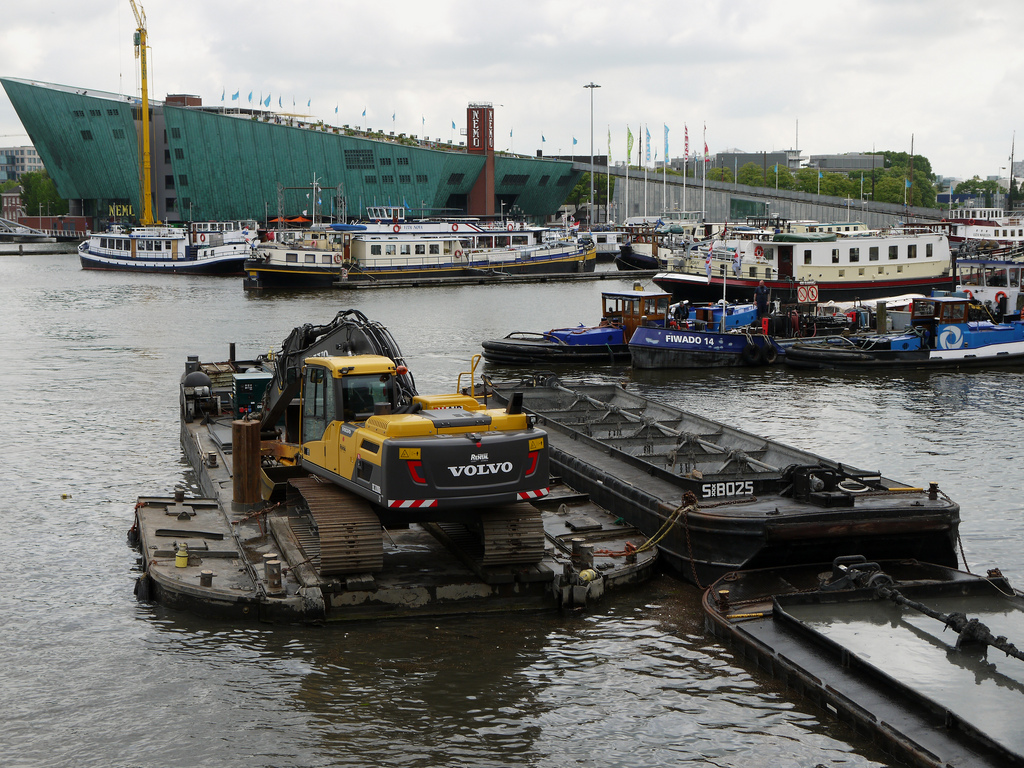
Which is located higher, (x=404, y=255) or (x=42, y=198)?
(x=42, y=198)

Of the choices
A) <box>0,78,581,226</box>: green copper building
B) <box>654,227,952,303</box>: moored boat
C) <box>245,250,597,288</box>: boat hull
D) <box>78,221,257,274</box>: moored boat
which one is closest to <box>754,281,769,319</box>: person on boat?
<box>654,227,952,303</box>: moored boat

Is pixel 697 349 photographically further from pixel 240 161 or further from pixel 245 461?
pixel 240 161

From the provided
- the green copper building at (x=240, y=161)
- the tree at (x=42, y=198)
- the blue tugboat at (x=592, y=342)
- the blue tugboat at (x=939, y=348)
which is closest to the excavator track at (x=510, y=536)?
the blue tugboat at (x=592, y=342)

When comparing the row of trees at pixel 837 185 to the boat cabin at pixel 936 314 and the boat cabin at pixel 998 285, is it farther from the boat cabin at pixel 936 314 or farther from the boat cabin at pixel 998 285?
the boat cabin at pixel 936 314

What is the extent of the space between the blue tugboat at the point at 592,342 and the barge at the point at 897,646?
2350 centimetres

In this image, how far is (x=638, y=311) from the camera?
3688cm

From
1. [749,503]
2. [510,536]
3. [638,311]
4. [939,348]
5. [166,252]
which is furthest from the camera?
[166,252]

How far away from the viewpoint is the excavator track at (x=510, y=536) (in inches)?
478

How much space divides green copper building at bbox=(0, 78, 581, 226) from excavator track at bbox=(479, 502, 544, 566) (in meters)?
92.0

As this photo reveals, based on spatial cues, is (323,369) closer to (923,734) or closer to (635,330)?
(923,734)

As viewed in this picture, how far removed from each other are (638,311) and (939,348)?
983cm

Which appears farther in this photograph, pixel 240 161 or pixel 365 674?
pixel 240 161

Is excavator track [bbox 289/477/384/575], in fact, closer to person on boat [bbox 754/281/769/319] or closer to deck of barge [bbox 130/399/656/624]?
deck of barge [bbox 130/399/656/624]

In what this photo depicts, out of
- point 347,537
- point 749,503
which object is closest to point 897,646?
point 749,503
